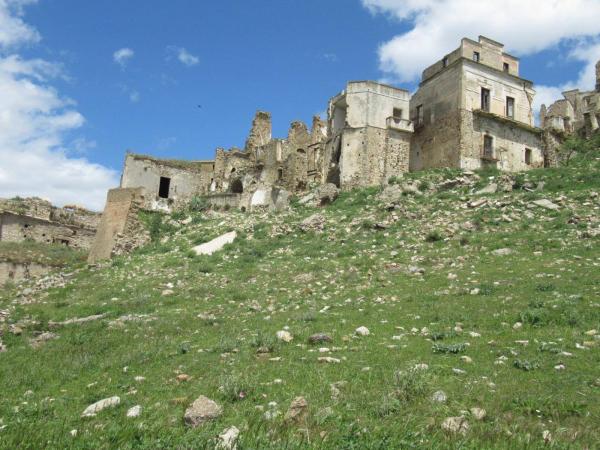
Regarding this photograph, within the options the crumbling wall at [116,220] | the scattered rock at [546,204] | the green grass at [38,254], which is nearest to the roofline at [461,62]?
the scattered rock at [546,204]

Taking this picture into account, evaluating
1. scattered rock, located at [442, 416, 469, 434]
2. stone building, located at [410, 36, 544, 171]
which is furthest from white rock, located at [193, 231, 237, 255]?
scattered rock, located at [442, 416, 469, 434]

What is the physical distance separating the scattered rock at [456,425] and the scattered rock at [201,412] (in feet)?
7.92

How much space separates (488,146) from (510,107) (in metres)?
3.48

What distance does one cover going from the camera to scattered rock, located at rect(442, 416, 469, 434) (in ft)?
16.0

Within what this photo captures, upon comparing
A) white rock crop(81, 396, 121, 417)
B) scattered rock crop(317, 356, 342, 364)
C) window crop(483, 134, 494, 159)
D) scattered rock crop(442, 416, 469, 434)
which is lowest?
white rock crop(81, 396, 121, 417)

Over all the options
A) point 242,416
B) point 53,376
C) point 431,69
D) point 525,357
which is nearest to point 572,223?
point 525,357

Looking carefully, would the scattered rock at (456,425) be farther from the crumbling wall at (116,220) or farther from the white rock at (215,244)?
the crumbling wall at (116,220)

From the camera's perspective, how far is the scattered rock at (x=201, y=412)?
536 centimetres

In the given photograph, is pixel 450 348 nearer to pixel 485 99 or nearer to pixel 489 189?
pixel 489 189

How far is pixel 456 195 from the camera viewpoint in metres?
22.0

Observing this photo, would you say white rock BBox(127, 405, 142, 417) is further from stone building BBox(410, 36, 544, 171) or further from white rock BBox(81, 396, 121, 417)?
stone building BBox(410, 36, 544, 171)

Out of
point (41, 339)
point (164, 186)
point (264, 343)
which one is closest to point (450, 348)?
point (264, 343)

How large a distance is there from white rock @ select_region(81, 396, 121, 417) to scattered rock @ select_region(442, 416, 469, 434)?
3918 millimetres

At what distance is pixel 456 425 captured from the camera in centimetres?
499
